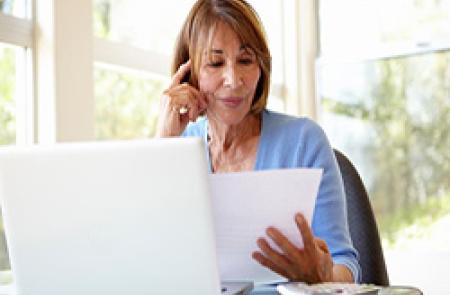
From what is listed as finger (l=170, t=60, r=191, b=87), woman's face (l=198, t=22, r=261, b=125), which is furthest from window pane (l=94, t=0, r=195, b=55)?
woman's face (l=198, t=22, r=261, b=125)

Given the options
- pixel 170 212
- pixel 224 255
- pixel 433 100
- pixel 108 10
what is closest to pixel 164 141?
pixel 170 212

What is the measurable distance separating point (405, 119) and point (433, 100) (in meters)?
0.18

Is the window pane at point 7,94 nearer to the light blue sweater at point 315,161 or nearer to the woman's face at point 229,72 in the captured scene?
the light blue sweater at point 315,161

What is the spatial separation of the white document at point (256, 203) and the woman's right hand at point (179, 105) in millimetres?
573

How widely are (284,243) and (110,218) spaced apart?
0.30 m

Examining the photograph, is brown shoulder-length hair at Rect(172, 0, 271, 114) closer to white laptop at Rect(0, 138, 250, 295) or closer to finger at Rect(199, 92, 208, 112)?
finger at Rect(199, 92, 208, 112)

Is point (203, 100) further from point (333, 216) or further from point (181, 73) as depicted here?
point (333, 216)

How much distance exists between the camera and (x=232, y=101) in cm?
160

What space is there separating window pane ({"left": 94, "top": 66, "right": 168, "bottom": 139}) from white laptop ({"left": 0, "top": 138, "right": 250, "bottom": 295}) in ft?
6.14

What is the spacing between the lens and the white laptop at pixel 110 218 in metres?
0.90

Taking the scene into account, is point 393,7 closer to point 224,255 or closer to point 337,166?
point 337,166

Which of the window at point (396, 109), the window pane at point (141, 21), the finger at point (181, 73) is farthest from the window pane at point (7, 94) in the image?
the window at point (396, 109)

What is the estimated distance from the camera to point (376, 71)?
157 inches

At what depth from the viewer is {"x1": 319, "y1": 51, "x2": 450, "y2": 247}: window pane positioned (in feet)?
12.3
